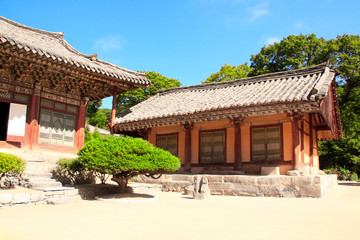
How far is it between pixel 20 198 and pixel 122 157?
2.76 m

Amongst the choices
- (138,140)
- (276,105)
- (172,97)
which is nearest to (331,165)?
(172,97)

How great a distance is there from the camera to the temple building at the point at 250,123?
11.7 meters

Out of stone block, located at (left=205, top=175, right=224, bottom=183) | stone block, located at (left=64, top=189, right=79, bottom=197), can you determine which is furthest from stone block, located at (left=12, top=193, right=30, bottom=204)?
stone block, located at (left=205, top=175, right=224, bottom=183)

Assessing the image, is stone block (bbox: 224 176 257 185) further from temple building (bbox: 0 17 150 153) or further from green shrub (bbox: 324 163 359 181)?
green shrub (bbox: 324 163 359 181)

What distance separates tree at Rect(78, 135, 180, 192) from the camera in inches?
342

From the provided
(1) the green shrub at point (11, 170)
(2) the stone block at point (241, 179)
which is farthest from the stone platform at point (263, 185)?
(1) the green shrub at point (11, 170)

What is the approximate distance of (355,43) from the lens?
2817 cm

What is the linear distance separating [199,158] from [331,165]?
18044mm

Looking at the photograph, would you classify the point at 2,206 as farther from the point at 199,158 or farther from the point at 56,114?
the point at 199,158

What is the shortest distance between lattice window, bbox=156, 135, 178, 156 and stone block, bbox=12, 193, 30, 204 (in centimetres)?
868

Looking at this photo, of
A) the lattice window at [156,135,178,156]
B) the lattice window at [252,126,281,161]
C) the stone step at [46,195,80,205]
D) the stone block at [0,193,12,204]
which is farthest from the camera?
A: the lattice window at [156,135,178,156]

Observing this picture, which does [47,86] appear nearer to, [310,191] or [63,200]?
[63,200]

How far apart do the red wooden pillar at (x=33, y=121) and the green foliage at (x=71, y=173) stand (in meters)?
1.72

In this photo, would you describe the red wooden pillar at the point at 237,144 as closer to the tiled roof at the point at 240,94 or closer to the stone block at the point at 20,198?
the tiled roof at the point at 240,94
